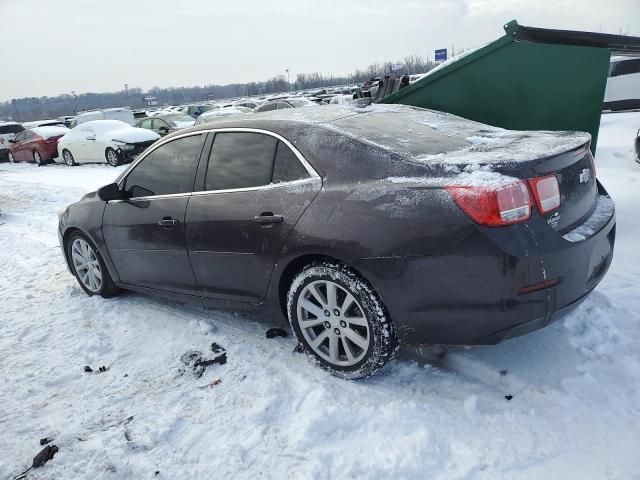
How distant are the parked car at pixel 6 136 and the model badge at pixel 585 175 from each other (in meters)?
24.0

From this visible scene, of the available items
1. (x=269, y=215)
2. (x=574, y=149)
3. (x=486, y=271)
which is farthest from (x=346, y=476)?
(x=574, y=149)

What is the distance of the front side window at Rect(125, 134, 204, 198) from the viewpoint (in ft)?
12.1

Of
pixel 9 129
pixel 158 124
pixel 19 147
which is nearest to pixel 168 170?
pixel 158 124

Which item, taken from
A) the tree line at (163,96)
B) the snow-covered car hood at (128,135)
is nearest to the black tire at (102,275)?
the snow-covered car hood at (128,135)

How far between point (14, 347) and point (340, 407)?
279 centimetres

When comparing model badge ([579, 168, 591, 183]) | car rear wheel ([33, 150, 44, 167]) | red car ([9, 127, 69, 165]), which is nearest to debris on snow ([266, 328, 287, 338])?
model badge ([579, 168, 591, 183])

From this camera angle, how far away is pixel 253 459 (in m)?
2.46

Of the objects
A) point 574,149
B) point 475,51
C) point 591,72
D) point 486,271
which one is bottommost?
point 486,271

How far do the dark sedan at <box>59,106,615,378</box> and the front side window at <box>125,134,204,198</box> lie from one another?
0.04 feet

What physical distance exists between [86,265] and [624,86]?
48.0 feet

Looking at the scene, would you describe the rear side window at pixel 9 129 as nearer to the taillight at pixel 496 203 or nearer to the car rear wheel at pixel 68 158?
the car rear wheel at pixel 68 158

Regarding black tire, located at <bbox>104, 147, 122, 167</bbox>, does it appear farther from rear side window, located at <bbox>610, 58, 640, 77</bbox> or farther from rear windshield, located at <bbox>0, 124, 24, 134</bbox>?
rear side window, located at <bbox>610, 58, 640, 77</bbox>

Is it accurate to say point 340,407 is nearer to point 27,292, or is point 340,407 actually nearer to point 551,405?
point 551,405

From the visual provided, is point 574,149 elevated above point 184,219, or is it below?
above
